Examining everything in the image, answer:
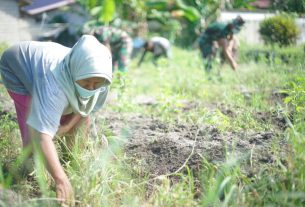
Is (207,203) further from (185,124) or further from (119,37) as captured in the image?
(119,37)

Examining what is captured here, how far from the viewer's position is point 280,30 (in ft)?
20.9

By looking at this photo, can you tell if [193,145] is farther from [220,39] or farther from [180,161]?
[220,39]

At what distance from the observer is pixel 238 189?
2.26 m

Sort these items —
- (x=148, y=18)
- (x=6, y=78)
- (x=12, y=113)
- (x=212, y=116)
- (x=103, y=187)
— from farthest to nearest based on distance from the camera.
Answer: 1. (x=148, y=18)
2. (x=12, y=113)
3. (x=212, y=116)
4. (x=6, y=78)
5. (x=103, y=187)

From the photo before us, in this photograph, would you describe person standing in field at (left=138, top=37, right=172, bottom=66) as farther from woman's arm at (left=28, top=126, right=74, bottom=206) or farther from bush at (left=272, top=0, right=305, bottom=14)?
woman's arm at (left=28, top=126, right=74, bottom=206)

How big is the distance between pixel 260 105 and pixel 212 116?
94 centimetres

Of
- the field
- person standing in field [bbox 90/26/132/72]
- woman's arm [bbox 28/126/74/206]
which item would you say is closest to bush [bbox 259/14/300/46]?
the field

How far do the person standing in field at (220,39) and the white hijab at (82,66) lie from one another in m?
4.91

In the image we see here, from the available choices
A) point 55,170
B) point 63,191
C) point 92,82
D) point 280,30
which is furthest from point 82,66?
point 280,30

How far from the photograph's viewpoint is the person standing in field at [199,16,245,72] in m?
7.36

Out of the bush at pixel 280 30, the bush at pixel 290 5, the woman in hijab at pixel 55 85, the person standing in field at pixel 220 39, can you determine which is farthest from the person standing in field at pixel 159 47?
the woman in hijab at pixel 55 85

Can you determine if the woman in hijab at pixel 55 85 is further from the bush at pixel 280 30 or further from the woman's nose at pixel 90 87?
the bush at pixel 280 30

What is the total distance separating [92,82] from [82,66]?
14cm

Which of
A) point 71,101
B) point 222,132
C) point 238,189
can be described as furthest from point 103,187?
point 222,132
